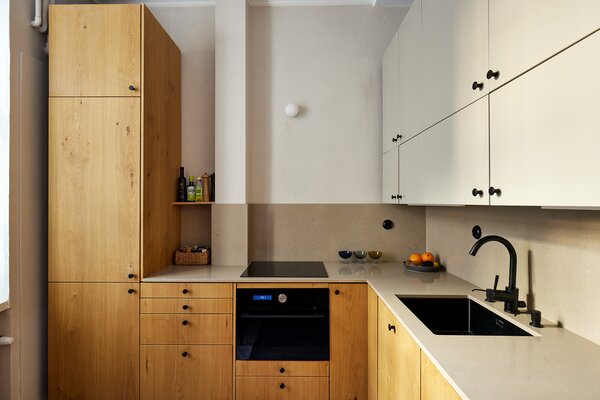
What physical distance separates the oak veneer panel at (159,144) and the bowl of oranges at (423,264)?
168 centimetres

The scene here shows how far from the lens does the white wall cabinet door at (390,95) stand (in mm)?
2500

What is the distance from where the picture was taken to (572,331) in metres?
1.36

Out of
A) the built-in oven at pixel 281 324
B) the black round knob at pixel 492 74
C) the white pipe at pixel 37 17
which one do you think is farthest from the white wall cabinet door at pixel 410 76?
the white pipe at pixel 37 17

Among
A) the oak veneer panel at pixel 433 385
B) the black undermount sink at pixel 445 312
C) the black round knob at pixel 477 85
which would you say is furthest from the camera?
the black undermount sink at pixel 445 312

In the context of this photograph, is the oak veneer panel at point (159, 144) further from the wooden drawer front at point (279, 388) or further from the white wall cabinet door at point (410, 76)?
the white wall cabinet door at point (410, 76)

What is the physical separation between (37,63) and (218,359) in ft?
6.91

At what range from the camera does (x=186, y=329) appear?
2334 millimetres

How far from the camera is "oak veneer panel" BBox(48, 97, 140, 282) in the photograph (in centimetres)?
231

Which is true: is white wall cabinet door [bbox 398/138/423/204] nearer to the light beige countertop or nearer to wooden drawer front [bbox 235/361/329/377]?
the light beige countertop

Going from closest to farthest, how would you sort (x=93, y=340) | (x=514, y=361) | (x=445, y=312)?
(x=514, y=361)
(x=445, y=312)
(x=93, y=340)

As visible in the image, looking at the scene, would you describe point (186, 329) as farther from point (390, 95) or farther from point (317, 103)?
point (390, 95)

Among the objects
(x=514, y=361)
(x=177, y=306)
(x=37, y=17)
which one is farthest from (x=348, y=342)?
(x=37, y=17)

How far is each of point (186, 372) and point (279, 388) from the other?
1.88ft

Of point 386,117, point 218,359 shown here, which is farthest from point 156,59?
point 218,359
